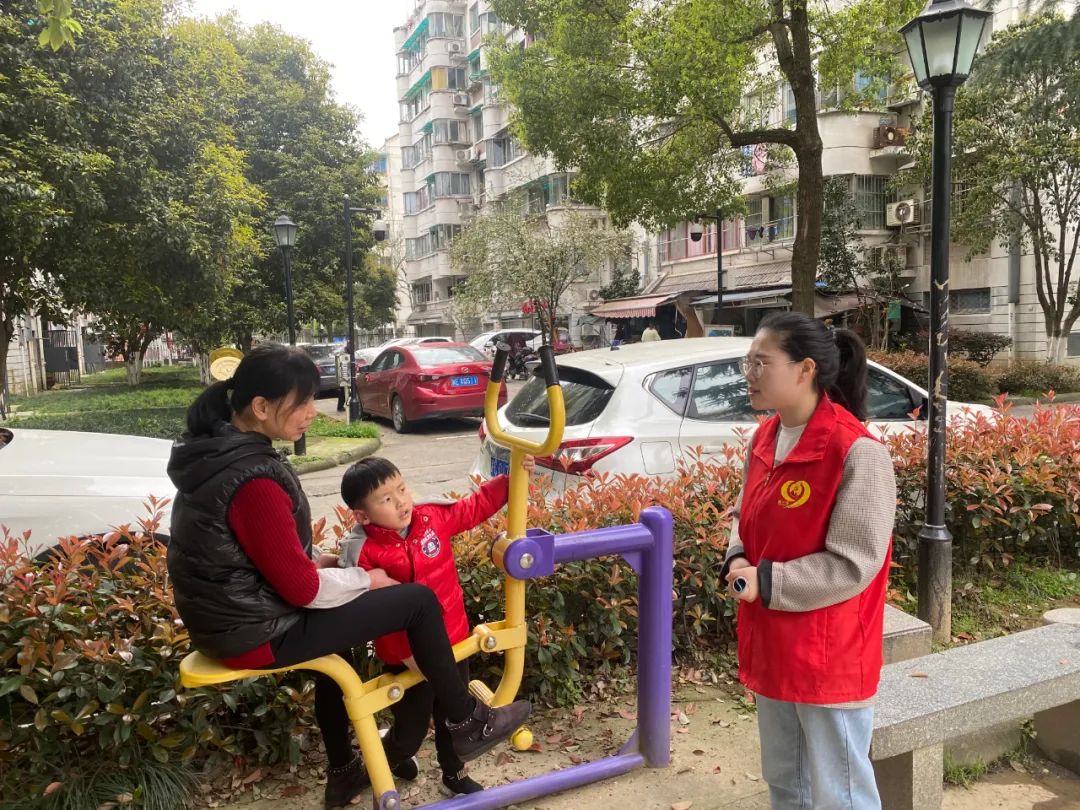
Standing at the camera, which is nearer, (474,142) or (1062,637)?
(1062,637)

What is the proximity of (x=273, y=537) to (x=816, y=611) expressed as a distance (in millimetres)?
1386

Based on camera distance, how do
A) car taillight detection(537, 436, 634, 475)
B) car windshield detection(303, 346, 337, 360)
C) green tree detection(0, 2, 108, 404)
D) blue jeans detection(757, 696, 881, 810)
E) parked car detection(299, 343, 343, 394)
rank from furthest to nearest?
car windshield detection(303, 346, 337, 360) → parked car detection(299, 343, 343, 394) → green tree detection(0, 2, 108, 404) → car taillight detection(537, 436, 634, 475) → blue jeans detection(757, 696, 881, 810)

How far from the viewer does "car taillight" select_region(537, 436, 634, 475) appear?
4836 mm

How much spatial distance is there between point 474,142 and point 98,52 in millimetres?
33649

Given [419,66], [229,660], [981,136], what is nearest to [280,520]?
[229,660]

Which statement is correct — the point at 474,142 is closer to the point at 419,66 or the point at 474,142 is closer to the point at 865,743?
the point at 419,66

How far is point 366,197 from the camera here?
26.9m

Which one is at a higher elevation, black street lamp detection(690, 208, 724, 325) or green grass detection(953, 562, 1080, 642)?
black street lamp detection(690, 208, 724, 325)

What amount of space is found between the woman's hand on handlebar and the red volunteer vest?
106 centimetres

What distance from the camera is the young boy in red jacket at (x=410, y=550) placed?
2.39 metres

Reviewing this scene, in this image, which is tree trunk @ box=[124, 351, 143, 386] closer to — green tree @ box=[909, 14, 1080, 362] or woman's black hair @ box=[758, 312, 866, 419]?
green tree @ box=[909, 14, 1080, 362]

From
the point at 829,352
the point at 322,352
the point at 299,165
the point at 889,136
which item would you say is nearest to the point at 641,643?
the point at 829,352

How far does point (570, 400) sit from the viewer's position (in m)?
5.38

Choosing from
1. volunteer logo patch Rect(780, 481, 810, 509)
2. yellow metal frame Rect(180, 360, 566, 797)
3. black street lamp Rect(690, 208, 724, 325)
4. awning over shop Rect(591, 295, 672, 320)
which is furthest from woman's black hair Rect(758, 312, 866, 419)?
awning over shop Rect(591, 295, 672, 320)
